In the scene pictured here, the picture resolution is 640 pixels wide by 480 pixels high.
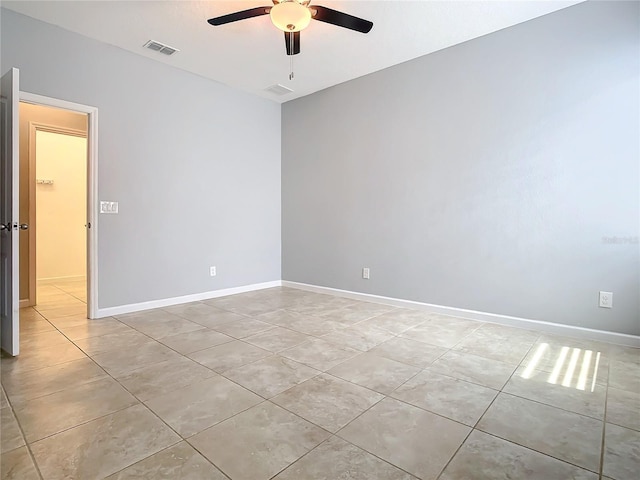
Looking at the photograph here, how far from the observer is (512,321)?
3.18 m

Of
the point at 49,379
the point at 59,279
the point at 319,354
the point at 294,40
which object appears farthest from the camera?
the point at 59,279

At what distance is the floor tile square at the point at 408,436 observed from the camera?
1.35 metres

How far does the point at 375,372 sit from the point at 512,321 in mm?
1769

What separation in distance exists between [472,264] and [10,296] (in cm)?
387

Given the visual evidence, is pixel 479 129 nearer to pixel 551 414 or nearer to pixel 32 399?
pixel 551 414

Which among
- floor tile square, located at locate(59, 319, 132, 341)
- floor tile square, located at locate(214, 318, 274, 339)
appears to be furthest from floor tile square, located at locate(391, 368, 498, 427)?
floor tile square, located at locate(59, 319, 132, 341)

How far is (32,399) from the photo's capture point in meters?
1.80

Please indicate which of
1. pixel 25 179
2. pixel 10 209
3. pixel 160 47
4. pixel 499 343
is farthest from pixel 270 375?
pixel 25 179

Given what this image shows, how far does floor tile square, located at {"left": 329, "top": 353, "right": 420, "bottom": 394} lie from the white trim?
2514 mm

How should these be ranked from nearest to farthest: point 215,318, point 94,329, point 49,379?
point 49,379 → point 94,329 → point 215,318

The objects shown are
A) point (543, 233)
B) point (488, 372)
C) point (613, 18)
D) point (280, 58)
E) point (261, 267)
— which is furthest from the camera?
point (261, 267)

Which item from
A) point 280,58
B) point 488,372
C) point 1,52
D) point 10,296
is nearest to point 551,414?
point 488,372

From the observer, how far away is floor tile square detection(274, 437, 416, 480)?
1262 mm

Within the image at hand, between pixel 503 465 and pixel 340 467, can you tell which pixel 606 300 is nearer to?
pixel 503 465
